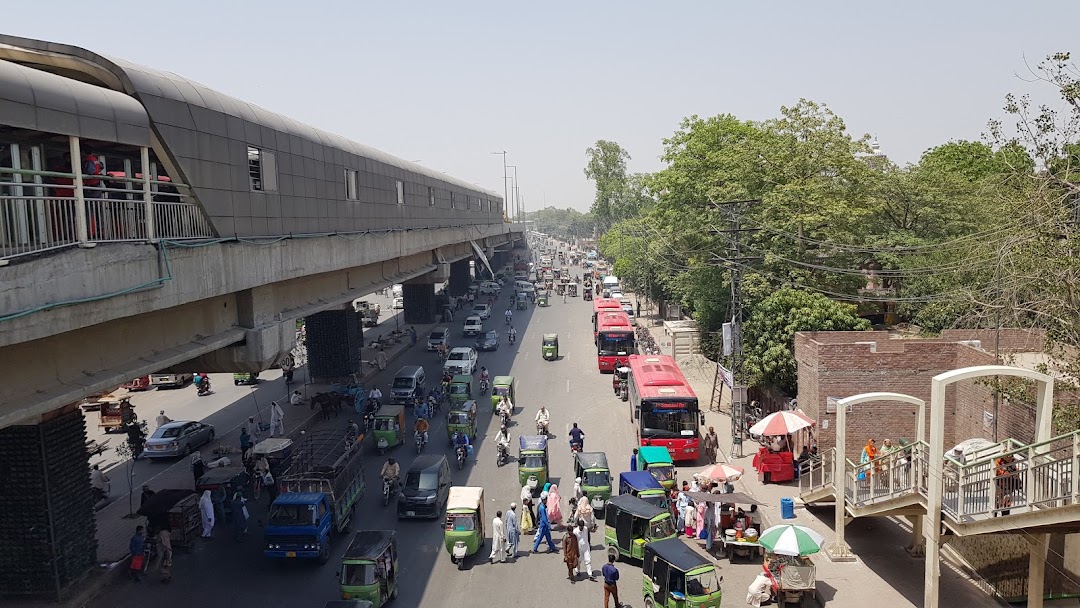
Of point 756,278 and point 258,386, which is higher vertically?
point 756,278

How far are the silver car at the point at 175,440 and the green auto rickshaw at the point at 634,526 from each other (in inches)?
615

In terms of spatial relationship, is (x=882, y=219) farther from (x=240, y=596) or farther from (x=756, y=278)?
(x=240, y=596)

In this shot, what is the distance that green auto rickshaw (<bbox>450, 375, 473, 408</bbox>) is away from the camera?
28547 millimetres

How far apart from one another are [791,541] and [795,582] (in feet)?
2.43

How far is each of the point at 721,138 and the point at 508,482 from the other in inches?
1082

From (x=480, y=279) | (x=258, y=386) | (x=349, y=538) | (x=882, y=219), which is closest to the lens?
(x=349, y=538)

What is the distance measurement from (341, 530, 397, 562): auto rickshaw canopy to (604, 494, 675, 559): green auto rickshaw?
4.68m

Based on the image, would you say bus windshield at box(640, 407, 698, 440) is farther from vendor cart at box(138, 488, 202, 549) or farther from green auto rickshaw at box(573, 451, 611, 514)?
vendor cart at box(138, 488, 202, 549)

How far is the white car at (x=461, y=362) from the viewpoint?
113 feet

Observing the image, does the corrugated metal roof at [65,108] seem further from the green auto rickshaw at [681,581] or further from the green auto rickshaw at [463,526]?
the green auto rickshaw at [681,581]

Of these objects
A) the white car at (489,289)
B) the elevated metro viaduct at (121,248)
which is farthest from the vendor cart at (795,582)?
the white car at (489,289)

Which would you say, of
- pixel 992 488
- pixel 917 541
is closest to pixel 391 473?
pixel 917 541

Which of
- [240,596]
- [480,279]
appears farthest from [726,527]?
[480,279]

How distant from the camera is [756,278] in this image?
3011cm
